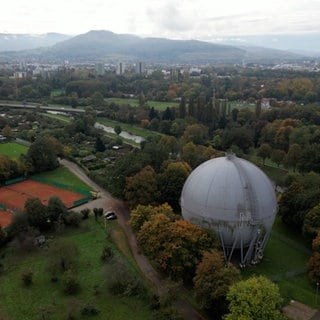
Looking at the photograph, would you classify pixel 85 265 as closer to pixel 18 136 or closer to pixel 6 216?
pixel 6 216

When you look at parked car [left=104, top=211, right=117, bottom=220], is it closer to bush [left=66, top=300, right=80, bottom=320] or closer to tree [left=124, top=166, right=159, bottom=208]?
tree [left=124, top=166, right=159, bottom=208]

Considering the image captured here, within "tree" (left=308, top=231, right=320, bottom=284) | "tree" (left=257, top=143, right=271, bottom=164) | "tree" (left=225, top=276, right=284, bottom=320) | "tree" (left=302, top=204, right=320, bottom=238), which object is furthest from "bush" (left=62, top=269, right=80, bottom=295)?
"tree" (left=257, top=143, right=271, bottom=164)

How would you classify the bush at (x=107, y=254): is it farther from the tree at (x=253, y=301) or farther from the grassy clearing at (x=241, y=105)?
the grassy clearing at (x=241, y=105)

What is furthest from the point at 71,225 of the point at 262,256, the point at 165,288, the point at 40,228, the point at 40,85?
the point at 40,85

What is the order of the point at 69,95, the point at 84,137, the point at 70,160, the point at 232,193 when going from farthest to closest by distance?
the point at 69,95
the point at 84,137
the point at 70,160
the point at 232,193

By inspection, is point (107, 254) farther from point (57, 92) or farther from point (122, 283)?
point (57, 92)

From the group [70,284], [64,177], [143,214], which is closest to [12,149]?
[64,177]
